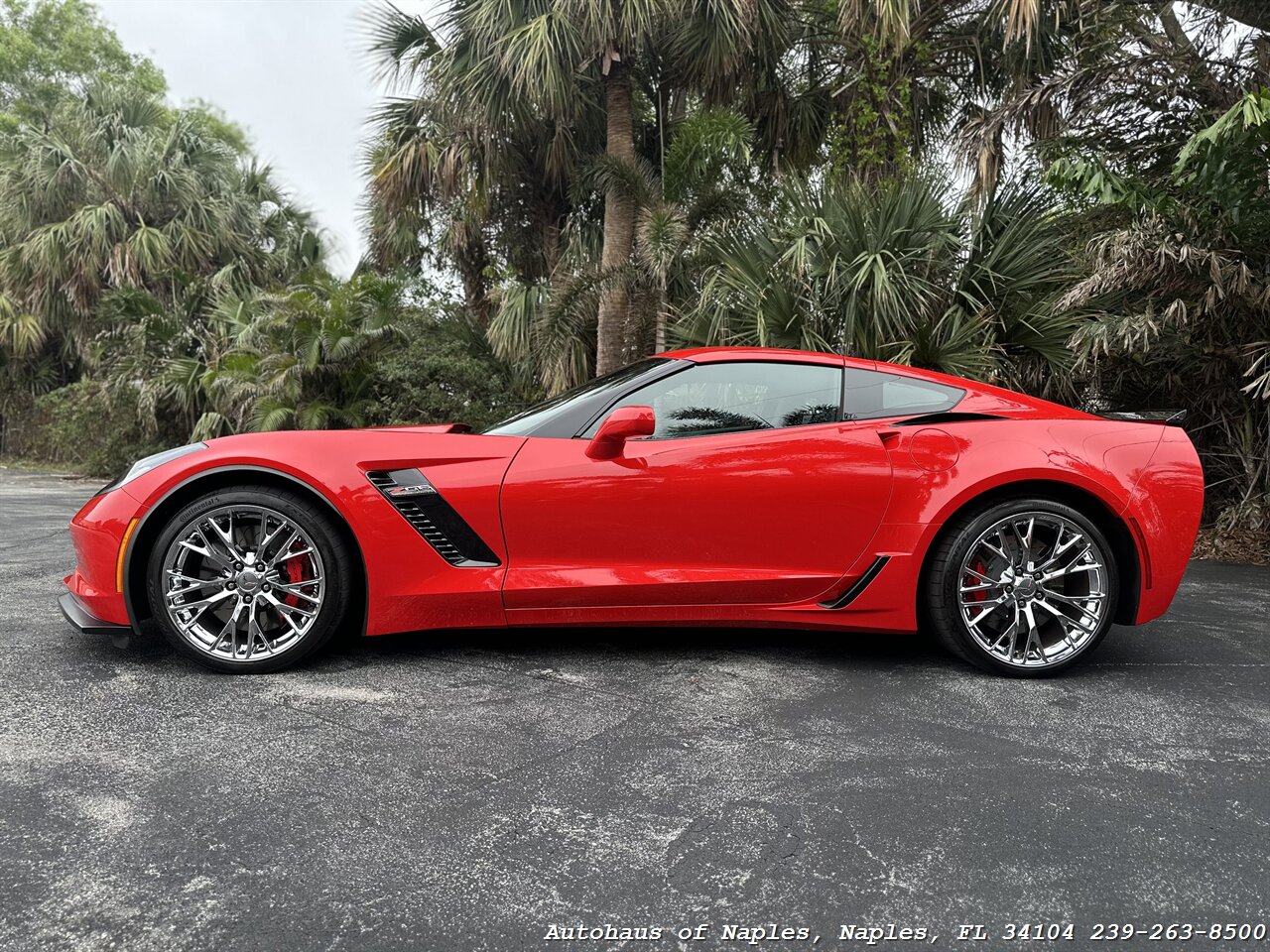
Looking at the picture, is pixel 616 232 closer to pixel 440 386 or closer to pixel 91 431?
pixel 440 386

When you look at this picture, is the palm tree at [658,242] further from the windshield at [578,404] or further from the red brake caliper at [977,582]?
the red brake caliper at [977,582]

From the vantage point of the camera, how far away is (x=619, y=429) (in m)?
3.27

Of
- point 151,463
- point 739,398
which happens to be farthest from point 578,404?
point 151,463

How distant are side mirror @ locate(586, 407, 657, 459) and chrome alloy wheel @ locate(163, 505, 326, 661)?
106 cm

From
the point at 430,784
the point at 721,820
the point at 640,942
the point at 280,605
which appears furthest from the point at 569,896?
the point at 280,605

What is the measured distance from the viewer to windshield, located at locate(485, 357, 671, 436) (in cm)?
354

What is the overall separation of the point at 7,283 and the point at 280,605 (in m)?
17.6

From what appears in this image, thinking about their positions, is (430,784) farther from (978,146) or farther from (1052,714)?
(978,146)

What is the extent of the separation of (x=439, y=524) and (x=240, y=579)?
710 mm

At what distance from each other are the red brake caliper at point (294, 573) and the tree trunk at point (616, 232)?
731 centimetres

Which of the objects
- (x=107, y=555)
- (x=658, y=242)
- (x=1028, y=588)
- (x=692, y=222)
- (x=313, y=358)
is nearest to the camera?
(x=107, y=555)

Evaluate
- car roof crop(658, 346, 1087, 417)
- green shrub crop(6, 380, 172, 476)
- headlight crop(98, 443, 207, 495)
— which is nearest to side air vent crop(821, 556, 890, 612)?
car roof crop(658, 346, 1087, 417)

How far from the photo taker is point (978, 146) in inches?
344

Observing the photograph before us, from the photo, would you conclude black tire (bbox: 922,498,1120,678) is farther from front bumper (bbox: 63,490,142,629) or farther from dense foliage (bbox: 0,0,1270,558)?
dense foliage (bbox: 0,0,1270,558)
